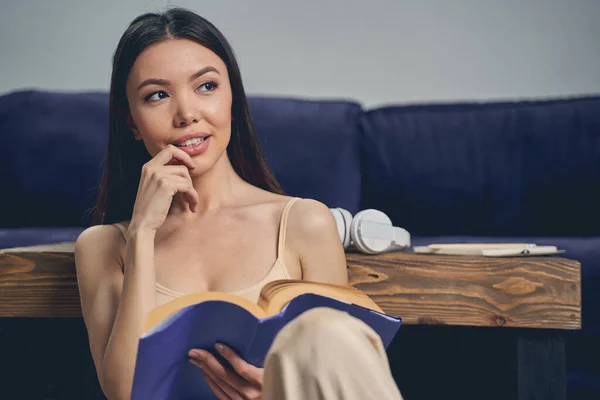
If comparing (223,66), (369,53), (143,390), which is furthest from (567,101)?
(143,390)

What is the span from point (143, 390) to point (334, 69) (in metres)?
1.75

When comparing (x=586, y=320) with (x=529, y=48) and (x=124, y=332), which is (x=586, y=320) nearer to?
(x=529, y=48)

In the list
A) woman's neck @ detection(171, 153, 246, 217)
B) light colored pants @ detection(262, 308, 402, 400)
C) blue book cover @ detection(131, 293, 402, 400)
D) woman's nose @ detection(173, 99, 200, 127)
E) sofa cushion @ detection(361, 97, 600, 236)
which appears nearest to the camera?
light colored pants @ detection(262, 308, 402, 400)

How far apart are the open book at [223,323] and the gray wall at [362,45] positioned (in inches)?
64.3

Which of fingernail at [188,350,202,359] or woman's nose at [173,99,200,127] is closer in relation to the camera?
fingernail at [188,350,202,359]

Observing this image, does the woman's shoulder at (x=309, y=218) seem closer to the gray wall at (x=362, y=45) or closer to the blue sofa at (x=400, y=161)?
the blue sofa at (x=400, y=161)

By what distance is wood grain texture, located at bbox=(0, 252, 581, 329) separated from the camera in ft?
3.74

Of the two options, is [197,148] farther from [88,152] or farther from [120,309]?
[88,152]

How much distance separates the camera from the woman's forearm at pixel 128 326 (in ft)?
3.35

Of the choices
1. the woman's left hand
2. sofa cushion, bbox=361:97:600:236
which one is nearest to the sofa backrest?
sofa cushion, bbox=361:97:600:236

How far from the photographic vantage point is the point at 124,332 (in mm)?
1021

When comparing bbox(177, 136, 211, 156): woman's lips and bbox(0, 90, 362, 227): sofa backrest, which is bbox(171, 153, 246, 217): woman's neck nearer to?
bbox(177, 136, 211, 156): woman's lips

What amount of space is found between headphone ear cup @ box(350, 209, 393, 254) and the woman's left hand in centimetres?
40

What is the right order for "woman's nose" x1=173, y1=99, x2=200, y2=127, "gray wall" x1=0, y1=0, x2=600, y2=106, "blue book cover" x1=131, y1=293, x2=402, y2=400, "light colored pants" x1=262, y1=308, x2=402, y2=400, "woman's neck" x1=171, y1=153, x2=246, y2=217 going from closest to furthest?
1. "light colored pants" x1=262, y1=308, x2=402, y2=400
2. "blue book cover" x1=131, y1=293, x2=402, y2=400
3. "woman's nose" x1=173, y1=99, x2=200, y2=127
4. "woman's neck" x1=171, y1=153, x2=246, y2=217
5. "gray wall" x1=0, y1=0, x2=600, y2=106
